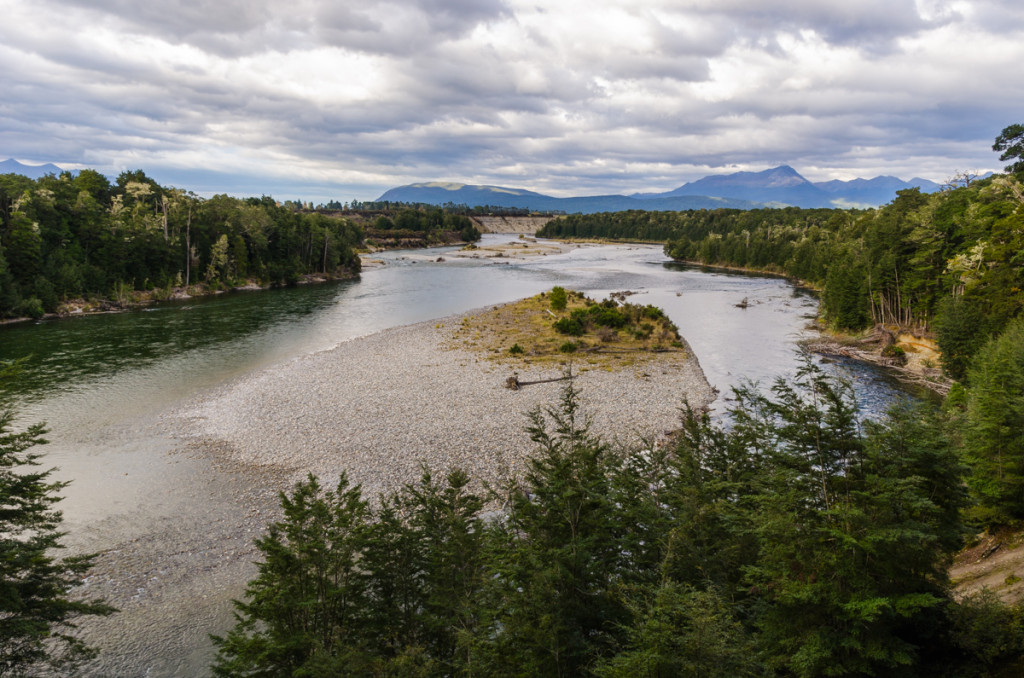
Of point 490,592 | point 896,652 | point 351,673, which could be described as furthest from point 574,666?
point 896,652

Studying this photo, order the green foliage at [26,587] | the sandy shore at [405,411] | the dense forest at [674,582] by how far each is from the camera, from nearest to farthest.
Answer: the dense forest at [674,582], the green foliage at [26,587], the sandy shore at [405,411]

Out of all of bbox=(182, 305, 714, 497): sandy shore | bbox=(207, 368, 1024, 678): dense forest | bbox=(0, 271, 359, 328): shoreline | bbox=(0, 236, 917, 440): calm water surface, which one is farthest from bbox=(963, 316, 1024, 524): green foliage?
bbox=(0, 271, 359, 328): shoreline

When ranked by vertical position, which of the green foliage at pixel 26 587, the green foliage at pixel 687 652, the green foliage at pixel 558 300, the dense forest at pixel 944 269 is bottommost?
the green foliage at pixel 26 587

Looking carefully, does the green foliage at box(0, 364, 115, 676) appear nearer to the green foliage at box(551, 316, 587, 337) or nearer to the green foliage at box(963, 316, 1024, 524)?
the green foliage at box(963, 316, 1024, 524)

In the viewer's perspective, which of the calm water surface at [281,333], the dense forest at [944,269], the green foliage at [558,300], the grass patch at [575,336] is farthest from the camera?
the green foliage at [558,300]

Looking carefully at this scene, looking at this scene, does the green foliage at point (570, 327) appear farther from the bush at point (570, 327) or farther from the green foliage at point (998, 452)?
the green foliage at point (998, 452)

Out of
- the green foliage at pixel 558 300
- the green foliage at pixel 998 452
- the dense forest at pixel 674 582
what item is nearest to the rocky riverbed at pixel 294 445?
the dense forest at pixel 674 582
